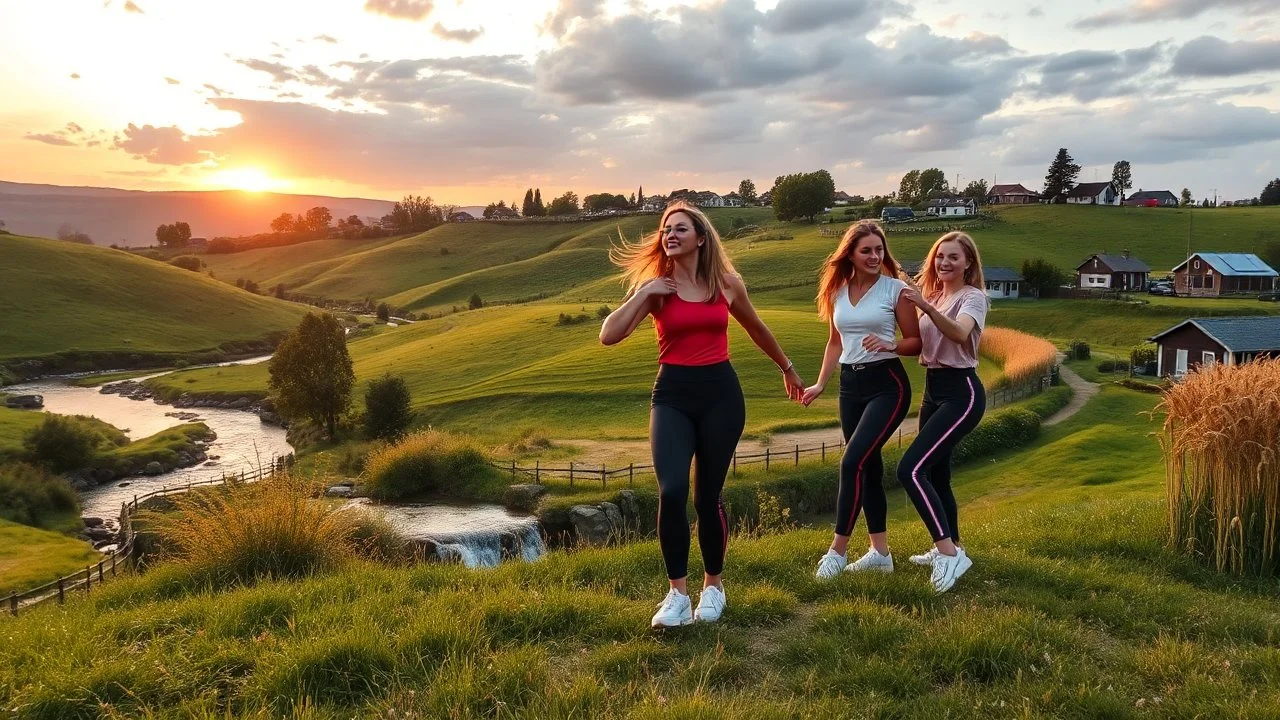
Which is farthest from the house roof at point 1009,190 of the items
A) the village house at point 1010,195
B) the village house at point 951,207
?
the village house at point 951,207

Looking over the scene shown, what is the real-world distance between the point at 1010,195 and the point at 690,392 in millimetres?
174353

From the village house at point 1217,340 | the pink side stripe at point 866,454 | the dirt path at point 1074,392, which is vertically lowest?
the dirt path at point 1074,392

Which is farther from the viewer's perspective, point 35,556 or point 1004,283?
point 1004,283

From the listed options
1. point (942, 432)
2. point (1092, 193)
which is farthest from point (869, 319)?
point (1092, 193)

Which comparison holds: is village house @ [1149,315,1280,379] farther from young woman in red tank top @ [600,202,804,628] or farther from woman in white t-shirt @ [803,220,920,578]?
young woman in red tank top @ [600,202,804,628]

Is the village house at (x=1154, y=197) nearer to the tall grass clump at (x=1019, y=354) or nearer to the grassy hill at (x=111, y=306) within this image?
the tall grass clump at (x=1019, y=354)

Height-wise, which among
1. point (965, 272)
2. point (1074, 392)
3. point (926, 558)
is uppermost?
point (965, 272)

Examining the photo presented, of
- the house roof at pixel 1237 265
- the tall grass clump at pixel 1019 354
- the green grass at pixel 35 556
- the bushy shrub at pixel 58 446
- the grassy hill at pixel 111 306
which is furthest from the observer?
the grassy hill at pixel 111 306

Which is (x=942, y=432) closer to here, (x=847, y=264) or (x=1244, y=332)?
(x=847, y=264)

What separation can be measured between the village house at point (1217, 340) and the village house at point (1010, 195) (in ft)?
403

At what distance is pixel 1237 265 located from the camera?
2813 inches

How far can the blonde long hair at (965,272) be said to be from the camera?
7035mm

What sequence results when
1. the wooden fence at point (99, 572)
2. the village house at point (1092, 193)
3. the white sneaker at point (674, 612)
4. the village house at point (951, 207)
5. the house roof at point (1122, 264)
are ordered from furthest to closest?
the village house at point (1092, 193), the village house at point (951, 207), the house roof at point (1122, 264), the wooden fence at point (99, 572), the white sneaker at point (674, 612)

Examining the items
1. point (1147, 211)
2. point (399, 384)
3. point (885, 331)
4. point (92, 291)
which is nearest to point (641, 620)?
point (885, 331)
